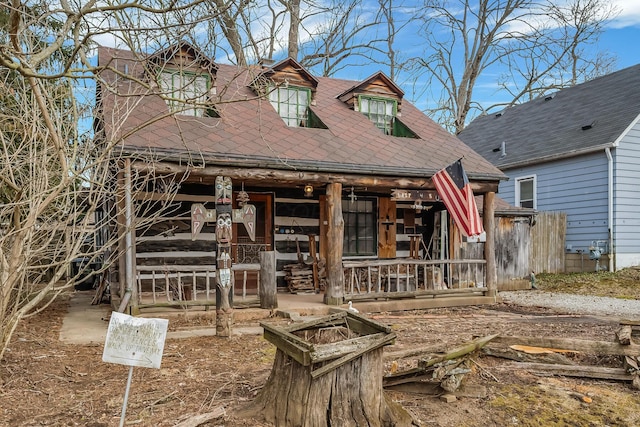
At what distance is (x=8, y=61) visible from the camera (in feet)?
12.6

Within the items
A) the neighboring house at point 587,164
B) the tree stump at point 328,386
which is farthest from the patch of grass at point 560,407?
the neighboring house at point 587,164

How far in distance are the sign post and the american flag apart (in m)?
7.23

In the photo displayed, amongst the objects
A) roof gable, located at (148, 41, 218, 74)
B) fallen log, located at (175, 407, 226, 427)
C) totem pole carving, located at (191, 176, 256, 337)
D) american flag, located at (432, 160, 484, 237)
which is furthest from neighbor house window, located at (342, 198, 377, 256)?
fallen log, located at (175, 407, 226, 427)

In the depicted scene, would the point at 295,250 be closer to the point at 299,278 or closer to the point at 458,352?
the point at 299,278

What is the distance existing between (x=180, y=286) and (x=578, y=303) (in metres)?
8.69

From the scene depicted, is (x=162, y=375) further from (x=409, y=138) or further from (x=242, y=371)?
(x=409, y=138)

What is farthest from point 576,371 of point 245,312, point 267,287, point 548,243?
point 548,243

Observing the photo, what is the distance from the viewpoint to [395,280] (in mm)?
11398

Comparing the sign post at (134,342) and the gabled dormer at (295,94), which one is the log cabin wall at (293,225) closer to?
the gabled dormer at (295,94)

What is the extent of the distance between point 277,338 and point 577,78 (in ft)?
88.0

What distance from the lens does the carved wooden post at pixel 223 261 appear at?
7.32m

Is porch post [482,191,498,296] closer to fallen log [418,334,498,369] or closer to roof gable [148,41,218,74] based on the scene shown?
fallen log [418,334,498,369]

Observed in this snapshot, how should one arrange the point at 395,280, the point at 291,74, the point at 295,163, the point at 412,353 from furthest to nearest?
the point at 291,74 < the point at 395,280 < the point at 295,163 < the point at 412,353

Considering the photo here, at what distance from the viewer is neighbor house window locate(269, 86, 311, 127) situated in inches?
482
